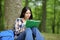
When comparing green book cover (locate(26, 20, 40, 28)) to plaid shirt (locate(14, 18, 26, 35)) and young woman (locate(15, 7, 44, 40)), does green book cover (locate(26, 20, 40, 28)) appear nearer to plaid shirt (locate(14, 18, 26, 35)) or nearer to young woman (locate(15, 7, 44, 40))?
young woman (locate(15, 7, 44, 40))

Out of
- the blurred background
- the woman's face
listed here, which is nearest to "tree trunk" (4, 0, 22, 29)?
the blurred background

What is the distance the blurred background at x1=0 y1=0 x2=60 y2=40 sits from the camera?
545cm

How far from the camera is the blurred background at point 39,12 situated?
17.9 ft

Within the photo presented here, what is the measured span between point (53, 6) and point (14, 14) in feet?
50.7

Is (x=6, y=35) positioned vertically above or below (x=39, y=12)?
above

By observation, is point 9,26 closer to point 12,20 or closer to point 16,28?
point 12,20

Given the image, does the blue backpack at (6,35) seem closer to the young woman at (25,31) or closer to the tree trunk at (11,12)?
the young woman at (25,31)

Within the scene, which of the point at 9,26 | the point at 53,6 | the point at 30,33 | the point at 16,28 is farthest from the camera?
the point at 53,6

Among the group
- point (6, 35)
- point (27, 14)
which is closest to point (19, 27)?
point (27, 14)

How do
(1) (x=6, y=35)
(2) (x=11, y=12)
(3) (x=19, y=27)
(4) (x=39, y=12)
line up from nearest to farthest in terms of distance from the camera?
(1) (x=6, y=35) < (3) (x=19, y=27) < (2) (x=11, y=12) < (4) (x=39, y=12)

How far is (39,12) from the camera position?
A: 2155cm

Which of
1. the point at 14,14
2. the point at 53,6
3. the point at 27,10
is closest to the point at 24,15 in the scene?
the point at 27,10

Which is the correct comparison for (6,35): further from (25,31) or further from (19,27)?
(19,27)

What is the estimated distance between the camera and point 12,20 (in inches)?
214
